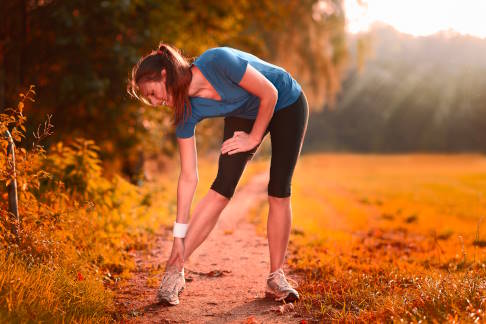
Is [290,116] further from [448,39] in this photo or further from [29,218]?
[448,39]

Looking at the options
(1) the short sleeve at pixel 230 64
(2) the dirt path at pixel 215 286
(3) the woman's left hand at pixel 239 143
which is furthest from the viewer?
(3) the woman's left hand at pixel 239 143

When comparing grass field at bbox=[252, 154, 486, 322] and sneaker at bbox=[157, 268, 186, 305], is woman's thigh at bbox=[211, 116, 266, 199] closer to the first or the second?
sneaker at bbox=[157, 268, 186, 305]

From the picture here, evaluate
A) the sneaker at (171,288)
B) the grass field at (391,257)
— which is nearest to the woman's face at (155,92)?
the sneaker at (171,288)

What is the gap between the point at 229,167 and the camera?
10.9 feet

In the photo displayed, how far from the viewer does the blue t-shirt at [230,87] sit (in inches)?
116

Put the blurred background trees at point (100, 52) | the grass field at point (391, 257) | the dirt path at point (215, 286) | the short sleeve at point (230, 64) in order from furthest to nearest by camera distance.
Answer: the blurred background trees at point (100, 52) < the dirt path at point (215, 286) < the short sleeve at point (230, 64) < the grass field at point (391, 257)

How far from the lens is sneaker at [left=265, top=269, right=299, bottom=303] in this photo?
3.25 metres

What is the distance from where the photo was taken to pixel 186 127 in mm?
3225

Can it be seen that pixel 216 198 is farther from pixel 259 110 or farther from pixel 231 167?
pixel 259 110

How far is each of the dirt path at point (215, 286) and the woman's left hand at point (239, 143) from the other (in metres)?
0.98

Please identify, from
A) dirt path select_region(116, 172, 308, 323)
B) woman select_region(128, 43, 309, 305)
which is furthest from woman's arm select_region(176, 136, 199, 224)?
dirt path select_region(116, 172, 308, 323)

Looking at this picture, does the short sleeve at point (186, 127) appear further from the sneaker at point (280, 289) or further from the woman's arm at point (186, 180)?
the sneaker at point (280, 289)

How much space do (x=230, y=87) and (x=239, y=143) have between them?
36 centimetres

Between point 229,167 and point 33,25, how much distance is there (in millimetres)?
4504
